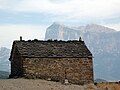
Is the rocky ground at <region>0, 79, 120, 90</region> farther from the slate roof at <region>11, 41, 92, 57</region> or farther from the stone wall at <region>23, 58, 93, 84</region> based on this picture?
the slate roof at <region>11, 41, 92, 57</region>

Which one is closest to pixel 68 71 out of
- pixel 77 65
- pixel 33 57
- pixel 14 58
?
pixel 77 65

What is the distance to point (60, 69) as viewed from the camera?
49312 mm

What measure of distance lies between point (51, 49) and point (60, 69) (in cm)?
396

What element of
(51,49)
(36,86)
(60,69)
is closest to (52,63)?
(60,69)

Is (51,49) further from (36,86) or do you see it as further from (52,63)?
(36,86)

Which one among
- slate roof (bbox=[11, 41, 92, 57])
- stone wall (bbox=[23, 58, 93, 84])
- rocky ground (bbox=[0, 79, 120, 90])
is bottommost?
rocky ground (bbox=[0, 79, 120, 90])

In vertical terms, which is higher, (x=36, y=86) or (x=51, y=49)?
(x=51, y=49)

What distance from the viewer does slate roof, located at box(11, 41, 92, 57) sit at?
1966 inches

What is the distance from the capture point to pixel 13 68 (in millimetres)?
55719

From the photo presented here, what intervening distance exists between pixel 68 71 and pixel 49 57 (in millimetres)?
3434

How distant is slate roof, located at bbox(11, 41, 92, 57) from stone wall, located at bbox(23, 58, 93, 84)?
2.91ft

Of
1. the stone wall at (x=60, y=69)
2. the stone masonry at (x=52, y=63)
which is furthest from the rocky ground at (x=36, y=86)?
the stone masonry at (x=52, y=63)

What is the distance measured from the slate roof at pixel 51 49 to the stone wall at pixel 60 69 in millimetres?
887

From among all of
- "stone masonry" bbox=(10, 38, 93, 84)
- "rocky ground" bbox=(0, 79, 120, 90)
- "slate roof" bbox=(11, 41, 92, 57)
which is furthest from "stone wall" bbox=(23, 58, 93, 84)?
"rocky ground" bbox=(0, 79, 120, 90)
